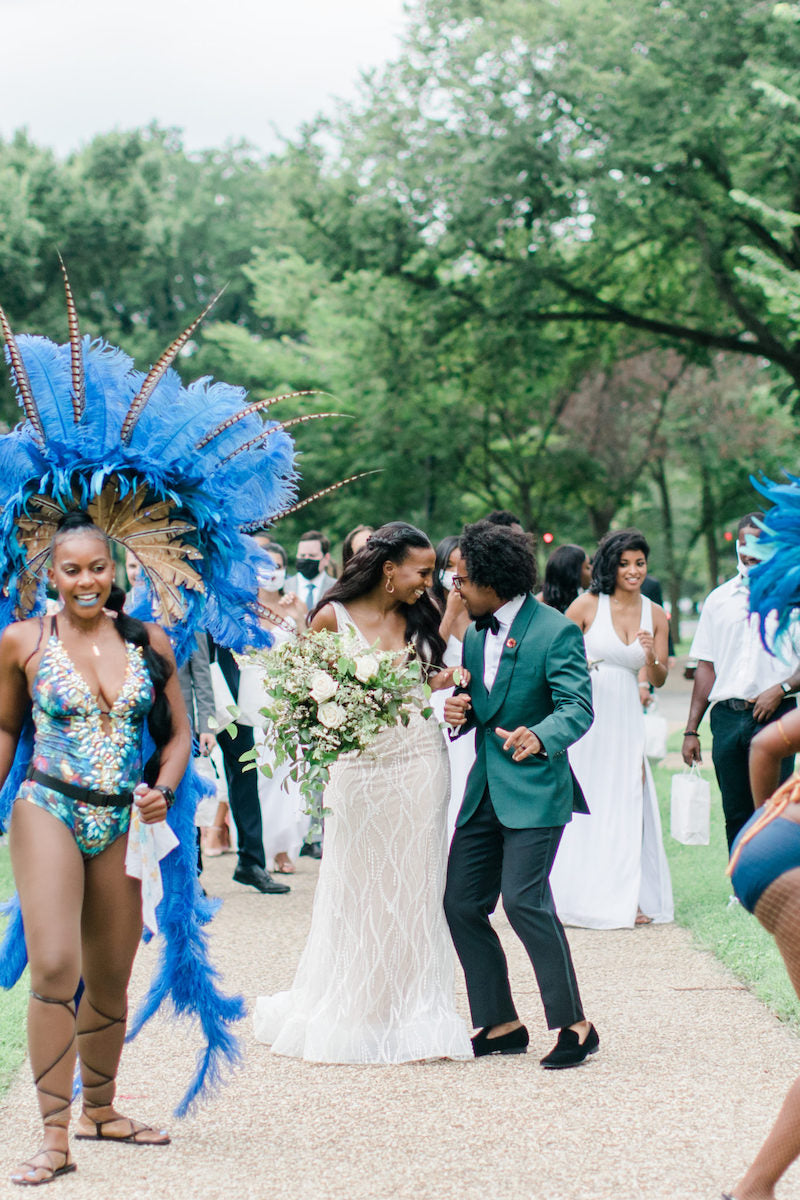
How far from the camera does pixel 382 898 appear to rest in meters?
5.74

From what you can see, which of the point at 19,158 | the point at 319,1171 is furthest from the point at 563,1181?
the point at 19,158

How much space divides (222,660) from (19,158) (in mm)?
22201

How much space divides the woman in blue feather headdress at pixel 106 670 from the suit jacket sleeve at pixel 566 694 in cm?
122

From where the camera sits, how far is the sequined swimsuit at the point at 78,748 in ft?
14.2

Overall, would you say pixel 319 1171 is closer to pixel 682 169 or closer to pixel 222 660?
pixel 222 660

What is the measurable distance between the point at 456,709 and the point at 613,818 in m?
2.95

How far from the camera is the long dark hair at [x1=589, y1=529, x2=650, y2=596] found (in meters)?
8.24

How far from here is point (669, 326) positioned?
22938 mm

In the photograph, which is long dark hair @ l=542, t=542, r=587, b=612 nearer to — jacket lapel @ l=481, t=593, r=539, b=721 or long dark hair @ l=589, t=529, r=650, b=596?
long dark hair @ l=589, t=529, r=650, b=596

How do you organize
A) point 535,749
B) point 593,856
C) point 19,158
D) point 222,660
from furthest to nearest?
1. point 19,158
2. point 222,660
3. point 593,856
4. point 535,749

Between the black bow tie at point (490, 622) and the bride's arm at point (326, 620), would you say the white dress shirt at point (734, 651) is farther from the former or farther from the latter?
the bride's arm at point (326, 620)

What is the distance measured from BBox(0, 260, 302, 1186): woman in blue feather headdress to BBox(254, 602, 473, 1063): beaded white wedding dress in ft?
3.00

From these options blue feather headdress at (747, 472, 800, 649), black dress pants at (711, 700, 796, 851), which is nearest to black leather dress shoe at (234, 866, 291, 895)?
black dress pants at (711, 700, 796, 851)

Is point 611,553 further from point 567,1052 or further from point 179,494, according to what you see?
point 179,494
